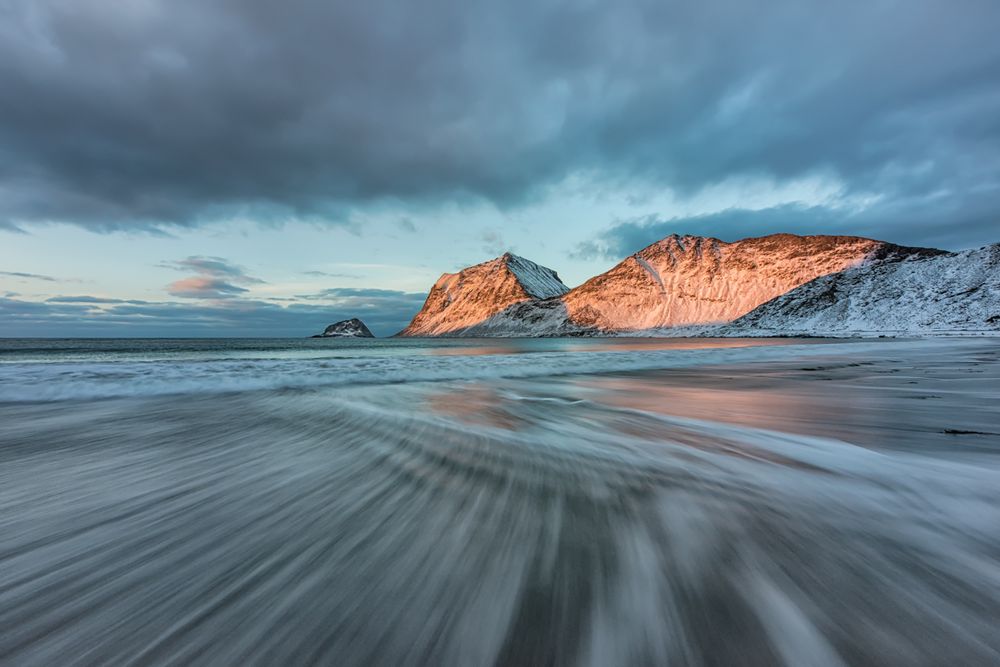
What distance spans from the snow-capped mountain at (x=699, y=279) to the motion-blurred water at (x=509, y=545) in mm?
93641

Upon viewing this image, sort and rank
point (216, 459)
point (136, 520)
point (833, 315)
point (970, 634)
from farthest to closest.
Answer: point (833, 315), point (216, 459), point (136, 520), point (970, 634)

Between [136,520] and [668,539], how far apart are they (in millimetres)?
2298

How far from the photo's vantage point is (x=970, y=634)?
3.16ft

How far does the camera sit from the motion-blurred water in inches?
38.8

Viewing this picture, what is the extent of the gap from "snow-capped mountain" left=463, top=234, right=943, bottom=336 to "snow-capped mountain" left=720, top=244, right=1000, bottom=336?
22.4ft

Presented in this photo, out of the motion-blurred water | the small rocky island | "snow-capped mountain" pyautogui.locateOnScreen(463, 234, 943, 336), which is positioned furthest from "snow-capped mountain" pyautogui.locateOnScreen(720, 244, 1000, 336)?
the small rocky island

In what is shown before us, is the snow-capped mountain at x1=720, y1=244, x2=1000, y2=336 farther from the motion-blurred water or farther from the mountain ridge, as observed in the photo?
the motion-blurred water

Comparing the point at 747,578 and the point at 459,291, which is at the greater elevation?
the point at 459,291

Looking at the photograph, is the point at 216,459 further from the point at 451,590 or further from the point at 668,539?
the point at 668,539

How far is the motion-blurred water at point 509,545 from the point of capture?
985 mm

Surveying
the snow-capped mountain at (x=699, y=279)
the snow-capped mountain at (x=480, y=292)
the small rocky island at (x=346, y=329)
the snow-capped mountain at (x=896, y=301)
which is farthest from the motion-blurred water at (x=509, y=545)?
the small rocky island at (x=346, y=329)

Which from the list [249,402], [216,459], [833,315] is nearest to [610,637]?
[216,459]

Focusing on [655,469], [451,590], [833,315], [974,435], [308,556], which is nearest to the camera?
[451,590]

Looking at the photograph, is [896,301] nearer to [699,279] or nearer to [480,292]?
[699,279]
